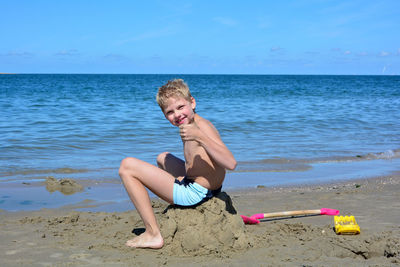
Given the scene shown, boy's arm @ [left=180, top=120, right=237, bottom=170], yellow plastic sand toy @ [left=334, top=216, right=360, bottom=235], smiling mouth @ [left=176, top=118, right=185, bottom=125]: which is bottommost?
yellow plastic sand toy @ [left=334, top=216, right=360, bottom=235]

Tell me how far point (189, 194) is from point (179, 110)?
694 millimetres

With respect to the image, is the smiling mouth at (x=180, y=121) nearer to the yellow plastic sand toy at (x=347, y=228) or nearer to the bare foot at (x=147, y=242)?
the bare foot at (x=147, y=242)

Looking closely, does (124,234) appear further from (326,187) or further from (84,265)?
(326,187)

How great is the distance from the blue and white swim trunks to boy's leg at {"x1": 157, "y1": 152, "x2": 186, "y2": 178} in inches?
14.4

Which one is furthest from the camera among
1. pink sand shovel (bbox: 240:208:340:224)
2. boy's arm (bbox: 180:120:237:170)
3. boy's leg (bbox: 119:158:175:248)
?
pink sand shovel (bbox: 240:208:340:224)

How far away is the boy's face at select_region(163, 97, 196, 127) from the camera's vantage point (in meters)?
3.35

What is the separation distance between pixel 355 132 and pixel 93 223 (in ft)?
30.6

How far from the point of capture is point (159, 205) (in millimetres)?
4941

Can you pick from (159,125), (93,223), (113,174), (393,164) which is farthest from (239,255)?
(159,125)

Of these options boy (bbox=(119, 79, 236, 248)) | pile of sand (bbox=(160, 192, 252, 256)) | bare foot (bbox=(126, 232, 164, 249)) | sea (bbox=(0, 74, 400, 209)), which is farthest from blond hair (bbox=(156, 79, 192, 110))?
sea (bbox=(0, 74, 400, 209))

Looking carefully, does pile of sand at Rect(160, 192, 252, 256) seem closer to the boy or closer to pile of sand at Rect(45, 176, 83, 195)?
the boy

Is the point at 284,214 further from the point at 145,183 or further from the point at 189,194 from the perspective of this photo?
the point at 145,183

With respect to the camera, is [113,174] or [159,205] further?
[113,174]

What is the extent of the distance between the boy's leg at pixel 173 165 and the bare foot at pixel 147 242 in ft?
2.08
